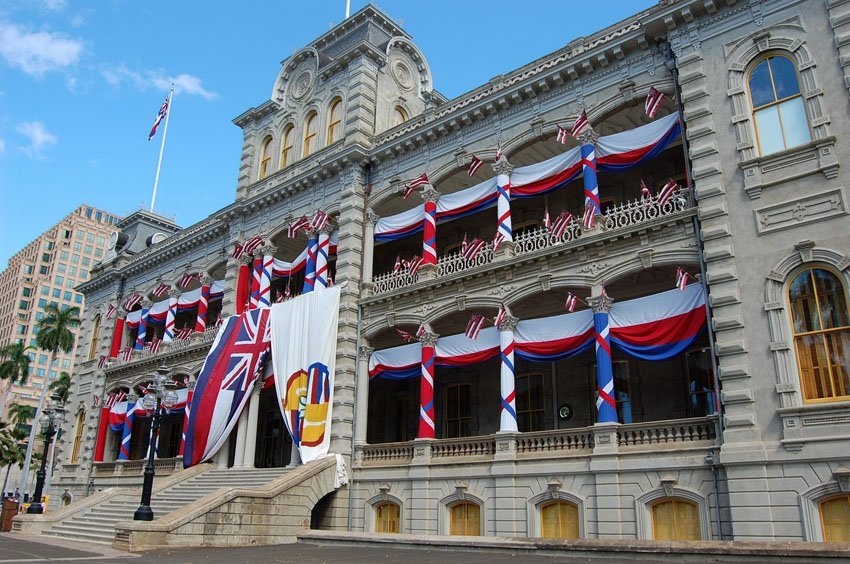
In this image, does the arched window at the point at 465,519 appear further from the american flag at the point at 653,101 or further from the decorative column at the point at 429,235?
the american flag at the point at 653,101

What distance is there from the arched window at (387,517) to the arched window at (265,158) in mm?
16727

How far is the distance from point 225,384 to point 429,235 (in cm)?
1030

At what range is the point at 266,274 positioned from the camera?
28.6 meters

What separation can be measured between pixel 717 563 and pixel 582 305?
11.1 meters

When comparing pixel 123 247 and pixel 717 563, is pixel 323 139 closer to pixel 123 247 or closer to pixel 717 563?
pixel 123 247

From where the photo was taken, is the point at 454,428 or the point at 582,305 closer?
the point at 582,305

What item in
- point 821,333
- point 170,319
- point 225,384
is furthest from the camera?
point 170,319

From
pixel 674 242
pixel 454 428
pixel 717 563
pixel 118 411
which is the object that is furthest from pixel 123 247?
pixel 717 563

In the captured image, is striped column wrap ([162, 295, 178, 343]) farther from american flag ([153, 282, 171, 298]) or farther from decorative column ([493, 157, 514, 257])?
decorative column ([493, 157, 514, 257])

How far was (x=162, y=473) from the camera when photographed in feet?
94.8

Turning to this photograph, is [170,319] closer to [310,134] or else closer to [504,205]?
[310,134]

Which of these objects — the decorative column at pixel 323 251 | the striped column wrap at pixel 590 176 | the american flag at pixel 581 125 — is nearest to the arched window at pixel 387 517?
the decorative column at pixel 323 251

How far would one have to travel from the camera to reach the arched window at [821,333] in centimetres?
1404

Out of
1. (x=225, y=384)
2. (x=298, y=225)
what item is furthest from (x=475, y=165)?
(x=225, y=384)
